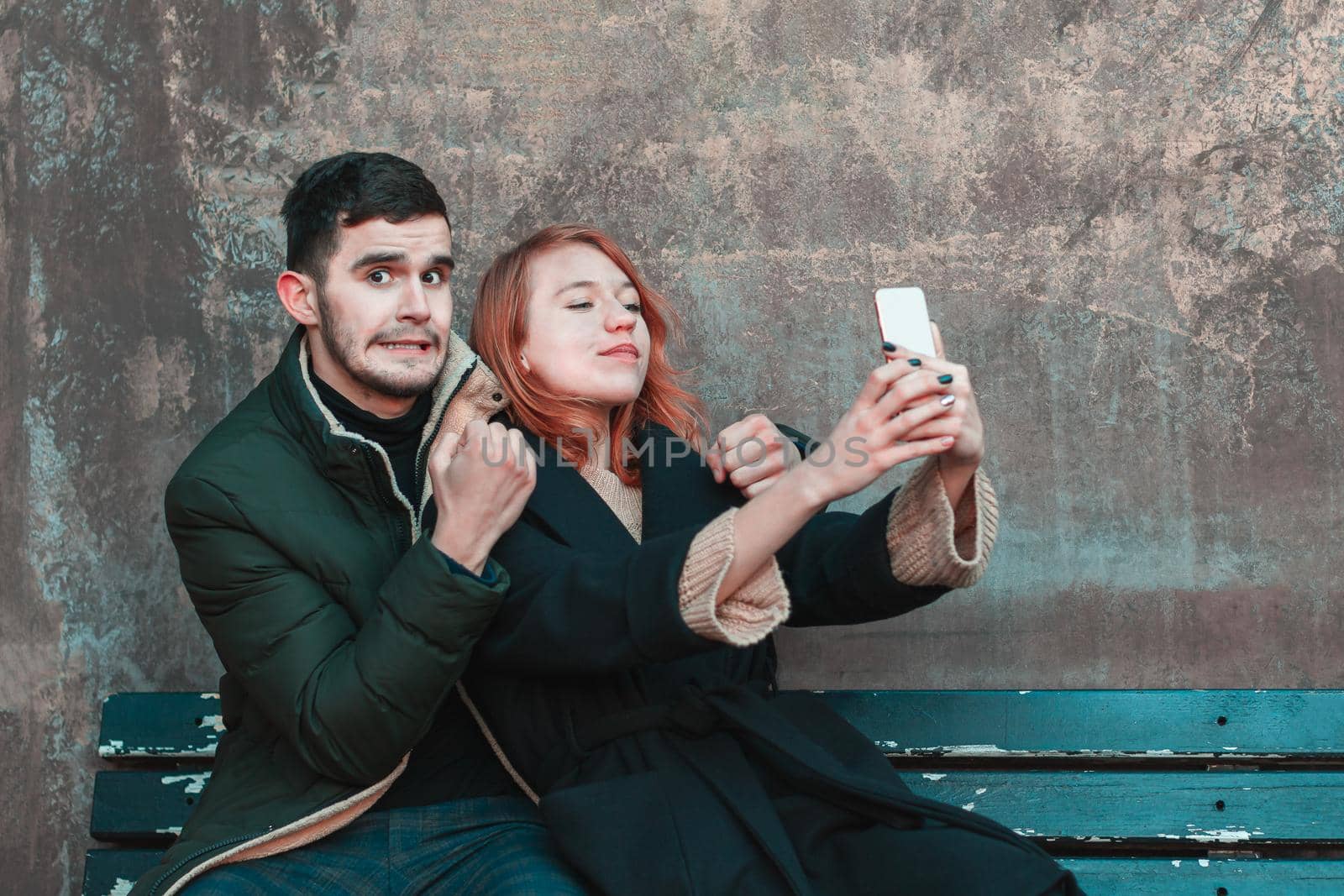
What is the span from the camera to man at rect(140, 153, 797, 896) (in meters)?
2.26

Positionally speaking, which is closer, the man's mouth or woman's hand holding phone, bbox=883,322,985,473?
woman's hand holding phone, bbox=883,322,985,473

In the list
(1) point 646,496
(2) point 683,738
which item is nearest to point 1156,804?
(2) point 683,738

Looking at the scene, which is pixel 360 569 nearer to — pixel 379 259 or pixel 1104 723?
pixel 379 259

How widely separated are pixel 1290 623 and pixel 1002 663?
2.34ft

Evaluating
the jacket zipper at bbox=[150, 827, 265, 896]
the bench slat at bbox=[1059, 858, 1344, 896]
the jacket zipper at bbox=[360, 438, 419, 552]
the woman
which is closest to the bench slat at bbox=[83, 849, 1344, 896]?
the bench slat at bbox=[1059, 858, 1344, 896]

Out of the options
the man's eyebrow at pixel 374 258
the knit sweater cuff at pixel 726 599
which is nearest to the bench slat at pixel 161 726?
the man's eyebrow at pixel 374 258

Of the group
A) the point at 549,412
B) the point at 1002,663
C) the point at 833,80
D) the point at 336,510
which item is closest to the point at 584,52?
the point at 833,80

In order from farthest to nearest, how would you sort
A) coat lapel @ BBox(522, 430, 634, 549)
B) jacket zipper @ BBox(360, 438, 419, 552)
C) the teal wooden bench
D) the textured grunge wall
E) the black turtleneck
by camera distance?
the textured grunge wall
the teal wooden bench
the black turtleneck
jacket zipper @ BBox(360, 438, 419, 552)
coat lapel @ BBox(522, 430, 634, 549)

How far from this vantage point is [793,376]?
134 inches

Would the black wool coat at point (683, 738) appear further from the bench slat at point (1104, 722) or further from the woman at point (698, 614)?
the bench slat at point (1104, 722)

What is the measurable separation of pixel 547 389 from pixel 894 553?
82 cm

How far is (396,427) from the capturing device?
108 inches

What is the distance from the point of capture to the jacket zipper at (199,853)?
2.27m

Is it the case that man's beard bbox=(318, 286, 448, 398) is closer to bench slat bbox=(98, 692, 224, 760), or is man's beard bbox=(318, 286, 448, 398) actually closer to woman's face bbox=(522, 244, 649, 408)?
woman's face bbox=(522, 244, 649, 408)
